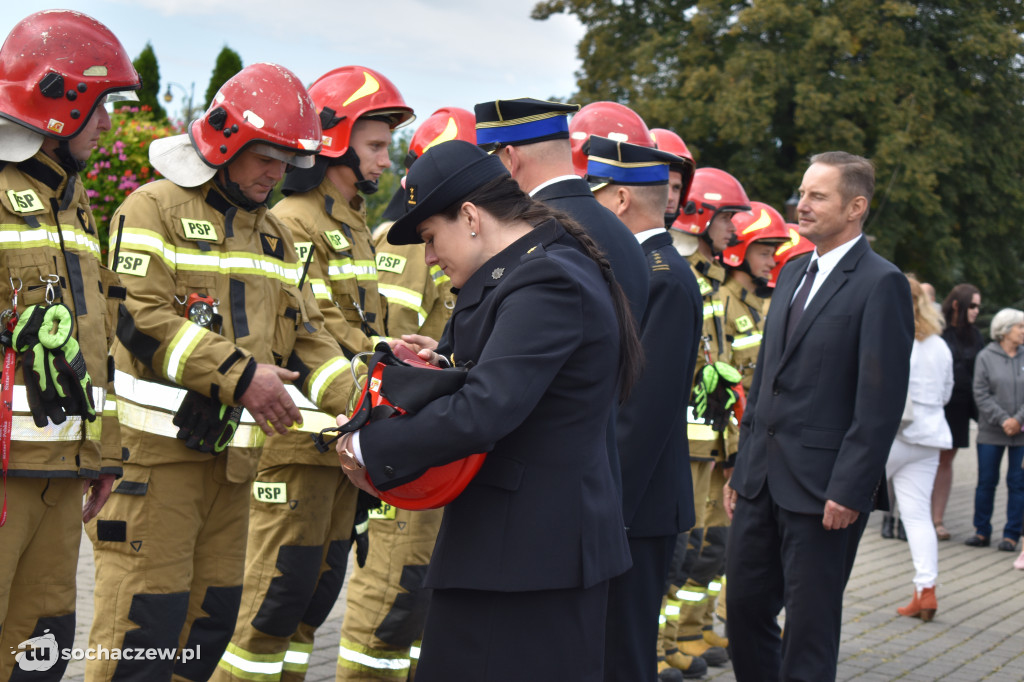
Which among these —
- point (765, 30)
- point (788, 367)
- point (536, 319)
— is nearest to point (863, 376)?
point (788, 367)

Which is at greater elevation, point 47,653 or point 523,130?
point 523,130

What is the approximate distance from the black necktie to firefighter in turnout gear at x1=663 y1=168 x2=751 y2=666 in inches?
53.6

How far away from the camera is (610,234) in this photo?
4.25 meters

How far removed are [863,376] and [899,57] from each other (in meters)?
20.2

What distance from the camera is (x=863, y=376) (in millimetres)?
4887

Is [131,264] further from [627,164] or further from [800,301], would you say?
[800,301]

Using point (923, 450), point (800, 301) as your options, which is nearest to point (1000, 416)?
point (923, 450)

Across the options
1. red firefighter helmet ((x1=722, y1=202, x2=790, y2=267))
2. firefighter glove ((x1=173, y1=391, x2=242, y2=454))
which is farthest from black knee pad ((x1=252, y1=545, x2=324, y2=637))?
red firefighter helmet ((x1=722, y1=202, x2=790, y2=267))

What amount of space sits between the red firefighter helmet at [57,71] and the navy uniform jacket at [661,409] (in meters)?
2.22

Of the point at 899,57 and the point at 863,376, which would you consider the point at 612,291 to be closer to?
the point at 863,376

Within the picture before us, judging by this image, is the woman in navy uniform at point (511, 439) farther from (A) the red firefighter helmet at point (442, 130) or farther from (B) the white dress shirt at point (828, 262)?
(A) the red firefighter helmet at point (442, 130)

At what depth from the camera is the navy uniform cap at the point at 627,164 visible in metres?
5.02

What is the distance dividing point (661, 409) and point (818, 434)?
2.99 feet

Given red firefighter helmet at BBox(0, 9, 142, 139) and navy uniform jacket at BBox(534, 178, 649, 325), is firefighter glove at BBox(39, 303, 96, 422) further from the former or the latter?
navy uniform jacket at BBox(534, 178, 649, 325)
